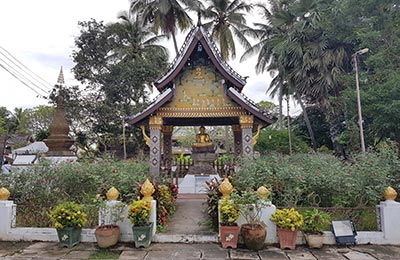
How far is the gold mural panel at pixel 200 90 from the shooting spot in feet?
32.6

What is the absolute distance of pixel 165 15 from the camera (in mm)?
22797

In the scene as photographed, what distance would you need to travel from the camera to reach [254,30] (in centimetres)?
2819

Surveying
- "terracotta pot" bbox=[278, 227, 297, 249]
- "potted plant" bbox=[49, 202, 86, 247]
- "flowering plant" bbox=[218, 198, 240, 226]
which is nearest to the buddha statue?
"flowering plant" bbox=[218, 198, 240, 226]

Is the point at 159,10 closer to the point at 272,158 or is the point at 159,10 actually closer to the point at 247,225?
the point at 272,158

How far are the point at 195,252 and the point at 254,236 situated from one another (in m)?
1.15

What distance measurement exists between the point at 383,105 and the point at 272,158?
333 inches

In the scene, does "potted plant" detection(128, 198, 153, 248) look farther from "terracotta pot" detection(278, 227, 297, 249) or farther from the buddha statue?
the buddha statue

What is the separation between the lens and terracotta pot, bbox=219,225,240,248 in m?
5.33

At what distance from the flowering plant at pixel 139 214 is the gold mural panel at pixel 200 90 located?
199 inches

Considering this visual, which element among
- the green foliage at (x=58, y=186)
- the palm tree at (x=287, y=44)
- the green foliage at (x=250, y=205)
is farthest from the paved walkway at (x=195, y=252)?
the palm tree at (x=287, y=44)

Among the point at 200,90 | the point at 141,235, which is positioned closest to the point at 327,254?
the point at 141,235

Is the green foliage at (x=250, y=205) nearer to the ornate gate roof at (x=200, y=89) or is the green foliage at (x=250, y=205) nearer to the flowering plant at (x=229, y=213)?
the flowering plant at (x=229, y=213)

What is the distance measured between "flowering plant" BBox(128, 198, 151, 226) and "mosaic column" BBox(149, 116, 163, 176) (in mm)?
3857

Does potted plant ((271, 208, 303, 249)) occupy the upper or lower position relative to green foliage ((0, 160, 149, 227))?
lower
